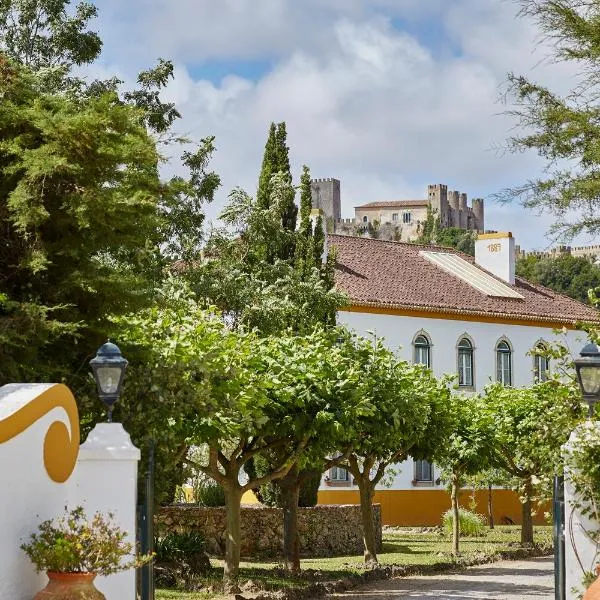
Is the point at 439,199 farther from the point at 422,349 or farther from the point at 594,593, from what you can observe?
the point at 594,593

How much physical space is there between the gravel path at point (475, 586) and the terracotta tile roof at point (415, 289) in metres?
15.0

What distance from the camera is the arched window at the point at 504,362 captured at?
4403 centimetres

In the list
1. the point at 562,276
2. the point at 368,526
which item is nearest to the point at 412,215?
the point at 562,276

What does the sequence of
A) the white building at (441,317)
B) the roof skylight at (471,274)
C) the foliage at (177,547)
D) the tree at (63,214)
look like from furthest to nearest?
the roof skylight at (471,274)
the white building at (441,317)
the foliage at (177,547)
the tree at (63,214)

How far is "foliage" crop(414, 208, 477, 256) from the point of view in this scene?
12331 cm

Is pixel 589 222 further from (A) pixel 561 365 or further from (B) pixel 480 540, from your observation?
(B) pixel 480 540

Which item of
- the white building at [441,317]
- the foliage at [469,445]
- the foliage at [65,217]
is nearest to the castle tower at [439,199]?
the white building at [441,317]

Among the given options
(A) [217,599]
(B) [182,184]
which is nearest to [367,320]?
(A) [217,599]

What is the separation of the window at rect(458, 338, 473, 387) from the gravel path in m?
16.3

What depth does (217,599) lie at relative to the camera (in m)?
19.2

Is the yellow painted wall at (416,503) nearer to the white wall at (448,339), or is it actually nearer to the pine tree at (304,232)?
the white wall at (448,339)

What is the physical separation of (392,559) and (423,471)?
42.7ft

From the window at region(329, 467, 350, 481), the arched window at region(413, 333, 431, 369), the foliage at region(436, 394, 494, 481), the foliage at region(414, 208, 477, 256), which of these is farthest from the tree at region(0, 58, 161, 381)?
the foliage at region(414, 208, 477, 256)

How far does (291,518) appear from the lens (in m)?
22.9
